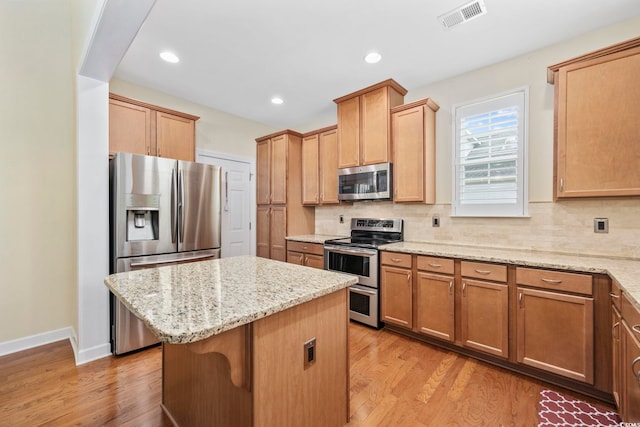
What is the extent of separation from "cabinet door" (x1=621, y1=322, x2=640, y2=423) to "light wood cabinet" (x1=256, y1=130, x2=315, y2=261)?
3344mm

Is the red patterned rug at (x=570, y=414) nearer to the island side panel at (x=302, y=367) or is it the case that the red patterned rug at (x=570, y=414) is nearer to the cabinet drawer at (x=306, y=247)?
the island side panel at (x=302, y=367)

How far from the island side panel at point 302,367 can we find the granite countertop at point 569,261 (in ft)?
4.40

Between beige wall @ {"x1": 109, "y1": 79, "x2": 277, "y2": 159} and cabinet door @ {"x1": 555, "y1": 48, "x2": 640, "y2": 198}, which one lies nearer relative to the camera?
cabinet door @ {"x1": 555, "y1": 48, "x2": 640, "y2": 198}

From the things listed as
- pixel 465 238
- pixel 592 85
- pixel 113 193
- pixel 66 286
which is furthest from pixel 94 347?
pixel 592 85

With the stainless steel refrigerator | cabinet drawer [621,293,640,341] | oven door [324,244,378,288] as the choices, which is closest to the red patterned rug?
cabinet drawer [621,293,640,341]

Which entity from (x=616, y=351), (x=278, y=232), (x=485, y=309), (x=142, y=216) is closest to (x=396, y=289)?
(x=485, y=309)

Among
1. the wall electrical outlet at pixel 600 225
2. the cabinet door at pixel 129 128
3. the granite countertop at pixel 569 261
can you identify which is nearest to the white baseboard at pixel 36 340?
the cabinet door at pixel 129 128

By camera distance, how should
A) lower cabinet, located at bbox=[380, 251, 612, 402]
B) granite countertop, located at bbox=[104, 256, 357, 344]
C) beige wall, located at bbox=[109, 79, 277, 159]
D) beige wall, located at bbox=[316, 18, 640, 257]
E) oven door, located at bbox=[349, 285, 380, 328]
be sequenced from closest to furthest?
granite countertop, located at bbox=[104, 256, 357, 344] < lower cabinet, located at bbox=[380, 251, 612, 402] < beige wall, located at bbox=[316, 18, 640, 257] < oven door, located at bbox=[349, 285, 380, 328] < beige wall, located at bbox=[109, 79, 277, 159]

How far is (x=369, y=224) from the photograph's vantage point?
3.65 meters

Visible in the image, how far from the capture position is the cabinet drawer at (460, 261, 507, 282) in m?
2.15

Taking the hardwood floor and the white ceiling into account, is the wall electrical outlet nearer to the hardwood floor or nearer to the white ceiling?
the hardwood floor

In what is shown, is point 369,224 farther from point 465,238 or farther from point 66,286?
point 66,286

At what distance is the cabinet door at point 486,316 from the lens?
2.15 meters

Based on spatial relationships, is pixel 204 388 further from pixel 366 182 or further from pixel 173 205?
pixel 366 182
